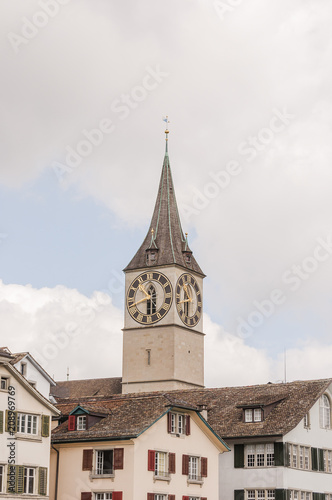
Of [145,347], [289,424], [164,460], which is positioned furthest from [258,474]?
[145,347]

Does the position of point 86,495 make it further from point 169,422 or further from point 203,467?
point 203,467

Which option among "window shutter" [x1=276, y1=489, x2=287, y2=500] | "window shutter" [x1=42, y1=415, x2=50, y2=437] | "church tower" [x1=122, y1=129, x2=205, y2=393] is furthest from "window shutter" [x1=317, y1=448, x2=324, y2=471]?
"church tower" [x1=122, y1=129, x2=205, y2=393]

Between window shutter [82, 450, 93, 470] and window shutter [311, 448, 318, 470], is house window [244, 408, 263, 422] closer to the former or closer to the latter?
window shutter [311, 448, 318, 470]

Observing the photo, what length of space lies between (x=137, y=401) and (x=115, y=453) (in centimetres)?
648

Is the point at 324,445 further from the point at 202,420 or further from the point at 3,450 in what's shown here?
the point at 3,450

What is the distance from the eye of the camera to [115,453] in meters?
65.6

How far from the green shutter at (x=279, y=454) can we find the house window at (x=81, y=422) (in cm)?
1371

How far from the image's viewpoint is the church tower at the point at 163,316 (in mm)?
118562

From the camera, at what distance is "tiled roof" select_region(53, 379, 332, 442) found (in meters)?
67.5

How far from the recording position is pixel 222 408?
3108 inches

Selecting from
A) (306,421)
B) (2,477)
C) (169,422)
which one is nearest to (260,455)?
(306,421)

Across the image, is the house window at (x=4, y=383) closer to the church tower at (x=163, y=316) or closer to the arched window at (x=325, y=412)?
the arched window at (x=325, y=412)

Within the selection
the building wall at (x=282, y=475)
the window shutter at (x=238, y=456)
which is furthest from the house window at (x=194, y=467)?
the building wall at (x=282, y=475)

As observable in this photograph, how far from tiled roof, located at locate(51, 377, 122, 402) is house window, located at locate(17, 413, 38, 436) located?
53.9 m
